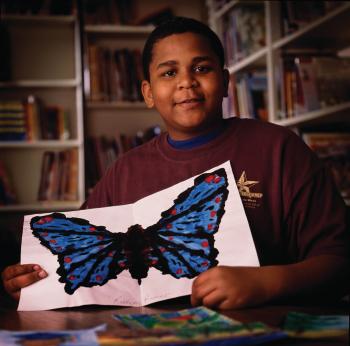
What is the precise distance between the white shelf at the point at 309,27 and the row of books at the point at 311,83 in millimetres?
90

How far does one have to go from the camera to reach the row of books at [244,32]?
288 centimetres

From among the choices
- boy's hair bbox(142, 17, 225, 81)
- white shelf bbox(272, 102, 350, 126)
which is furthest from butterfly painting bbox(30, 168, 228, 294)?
white shelf bbox(272, 102, 350, 126)

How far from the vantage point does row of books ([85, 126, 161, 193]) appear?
135 inches

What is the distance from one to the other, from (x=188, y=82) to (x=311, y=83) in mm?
1349

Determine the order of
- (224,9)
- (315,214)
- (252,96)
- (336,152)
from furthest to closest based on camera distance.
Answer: (224,9) → (252,96) → (336,152) → (315,214)

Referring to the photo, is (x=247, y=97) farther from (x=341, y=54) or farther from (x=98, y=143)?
(x=98, y=143)

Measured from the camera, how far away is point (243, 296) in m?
0.74

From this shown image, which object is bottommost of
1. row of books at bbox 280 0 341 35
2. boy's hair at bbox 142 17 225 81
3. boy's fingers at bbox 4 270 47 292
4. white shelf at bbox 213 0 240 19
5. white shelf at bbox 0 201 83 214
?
boy's fingers at bbox 4 270 47 292

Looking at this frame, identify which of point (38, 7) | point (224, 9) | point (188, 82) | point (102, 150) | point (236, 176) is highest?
point (38, 7)

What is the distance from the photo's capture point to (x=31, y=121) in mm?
3369

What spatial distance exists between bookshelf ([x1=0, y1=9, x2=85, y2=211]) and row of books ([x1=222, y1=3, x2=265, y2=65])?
96 centimetres

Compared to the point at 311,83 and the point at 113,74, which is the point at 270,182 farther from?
the point at 113,74

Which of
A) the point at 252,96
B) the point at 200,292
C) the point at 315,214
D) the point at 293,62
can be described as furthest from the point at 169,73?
the point at 252,96

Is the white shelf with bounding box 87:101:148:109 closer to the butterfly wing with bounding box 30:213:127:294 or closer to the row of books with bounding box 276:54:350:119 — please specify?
the row of books with bounding box 276:54:350:119
